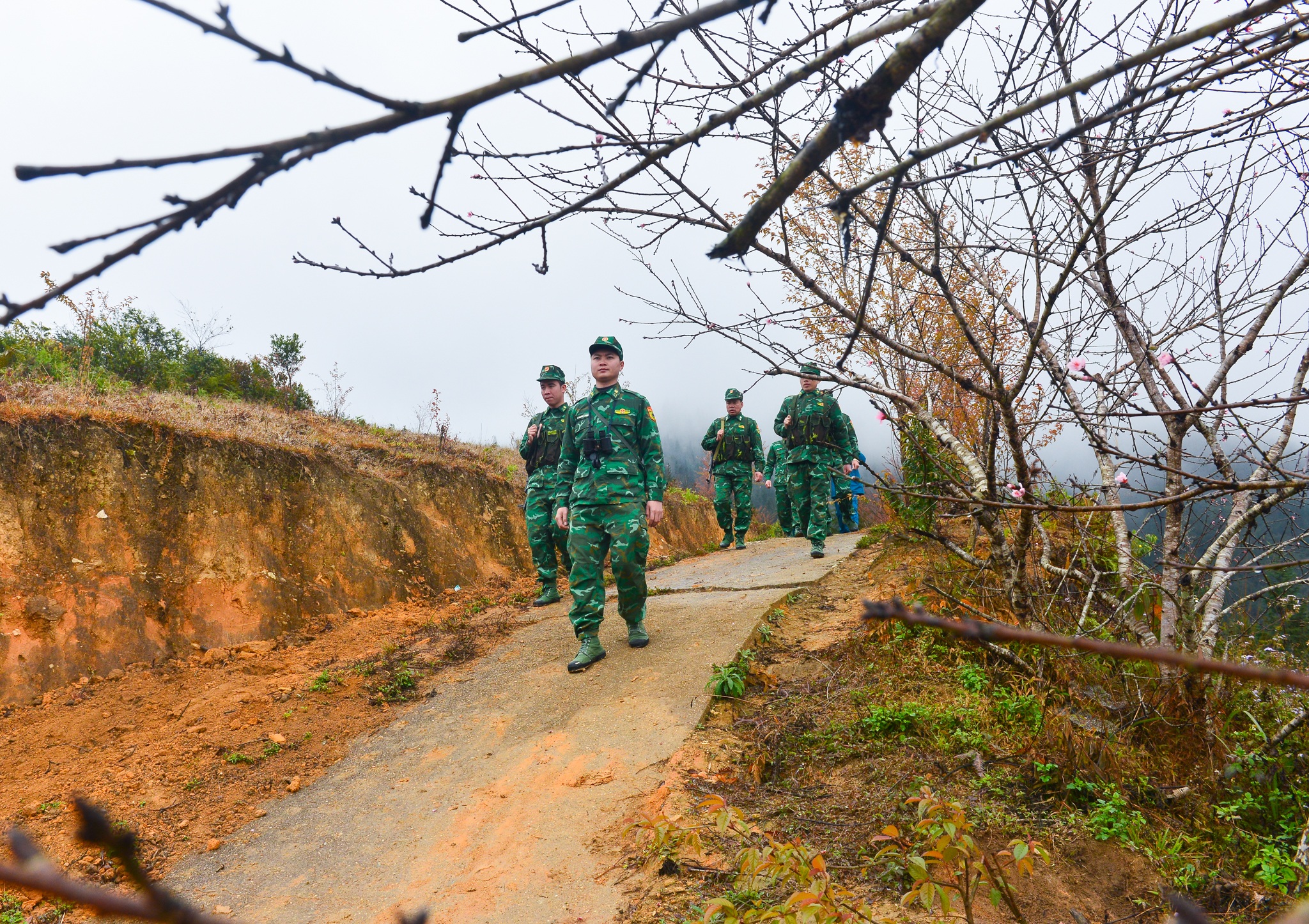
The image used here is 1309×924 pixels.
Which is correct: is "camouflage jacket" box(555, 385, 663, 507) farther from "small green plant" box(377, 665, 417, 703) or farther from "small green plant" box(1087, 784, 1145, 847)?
"small green plant" box(1087, 784, 1145, 847)

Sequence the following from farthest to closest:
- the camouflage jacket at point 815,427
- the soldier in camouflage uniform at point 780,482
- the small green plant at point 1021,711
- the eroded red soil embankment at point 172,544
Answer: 1. the soldier in camouflage uniform at point 780,482
2. the camouflage jacket at point 815,427
3. the eroded red soil embankment at point 172,544
4. the small green plant at point 1021,711

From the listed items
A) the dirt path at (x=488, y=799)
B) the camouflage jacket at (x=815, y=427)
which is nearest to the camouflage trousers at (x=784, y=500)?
the camouflage jacket at (x=815, y=427)

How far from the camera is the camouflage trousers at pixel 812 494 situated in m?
8.37

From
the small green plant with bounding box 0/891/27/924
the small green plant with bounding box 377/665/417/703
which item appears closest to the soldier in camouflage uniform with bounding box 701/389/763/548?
the small green plant with bounding box 377/665/417/703

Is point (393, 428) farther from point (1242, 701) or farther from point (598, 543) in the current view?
point (1242, 701)

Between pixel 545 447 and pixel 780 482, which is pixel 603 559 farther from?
pixel 780 482

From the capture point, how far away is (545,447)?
7.61 meters

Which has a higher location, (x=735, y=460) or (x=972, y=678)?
(x=735, y=460)

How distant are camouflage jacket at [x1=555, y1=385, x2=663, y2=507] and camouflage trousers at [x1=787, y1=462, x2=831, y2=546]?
288 cm

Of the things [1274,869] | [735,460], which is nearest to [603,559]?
[1274,869]

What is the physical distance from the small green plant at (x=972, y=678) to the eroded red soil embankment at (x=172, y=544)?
18.4 feet

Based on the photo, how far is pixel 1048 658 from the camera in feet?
13.1

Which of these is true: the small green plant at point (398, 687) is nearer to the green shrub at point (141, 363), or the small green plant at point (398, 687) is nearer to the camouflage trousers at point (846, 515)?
the green shrub at point (141, 363)

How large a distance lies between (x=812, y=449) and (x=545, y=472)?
10.8ft
